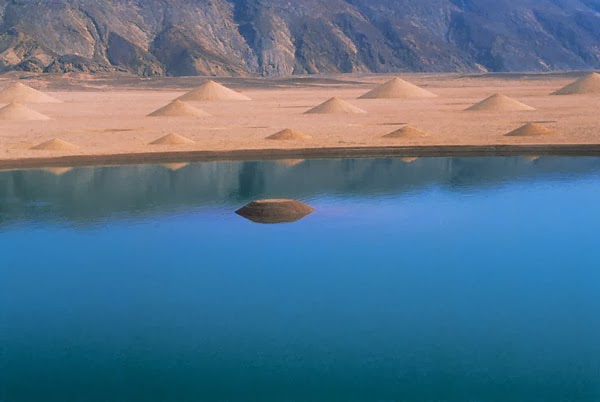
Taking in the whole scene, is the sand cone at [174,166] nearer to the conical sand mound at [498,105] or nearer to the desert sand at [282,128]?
the desert sand at [282,128]

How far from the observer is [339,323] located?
31.1ft

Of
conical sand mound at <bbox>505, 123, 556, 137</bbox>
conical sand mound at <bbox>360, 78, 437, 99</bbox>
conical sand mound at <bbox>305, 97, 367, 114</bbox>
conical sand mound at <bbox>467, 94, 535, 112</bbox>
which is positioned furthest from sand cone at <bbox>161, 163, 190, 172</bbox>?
conical sand mound at <bbox>360, 78, 437, 99</bbox>

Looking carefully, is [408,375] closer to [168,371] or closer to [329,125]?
[168,371]

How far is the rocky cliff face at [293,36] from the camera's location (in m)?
107

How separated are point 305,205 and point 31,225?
503 centimetres

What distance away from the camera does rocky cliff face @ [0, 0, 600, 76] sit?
10706 centimetres

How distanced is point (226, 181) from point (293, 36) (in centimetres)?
11239

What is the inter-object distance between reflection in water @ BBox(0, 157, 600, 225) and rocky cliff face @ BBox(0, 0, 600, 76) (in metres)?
78.8

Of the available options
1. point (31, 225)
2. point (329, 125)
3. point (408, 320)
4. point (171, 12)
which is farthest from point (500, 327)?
point (171, 12)

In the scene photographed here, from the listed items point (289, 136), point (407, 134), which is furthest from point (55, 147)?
point (407, 134)

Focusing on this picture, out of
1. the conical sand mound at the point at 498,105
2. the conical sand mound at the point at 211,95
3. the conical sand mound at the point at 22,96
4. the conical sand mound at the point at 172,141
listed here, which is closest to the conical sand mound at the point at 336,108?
the conical sand mound at the point at 498,105

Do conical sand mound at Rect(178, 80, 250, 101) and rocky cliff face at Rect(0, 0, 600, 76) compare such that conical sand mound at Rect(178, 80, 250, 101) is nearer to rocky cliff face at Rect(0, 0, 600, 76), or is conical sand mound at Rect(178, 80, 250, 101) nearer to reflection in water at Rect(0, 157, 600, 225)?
reflection in water at Rect(0, 157, 600, 225)

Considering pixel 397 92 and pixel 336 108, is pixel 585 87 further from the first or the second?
pixel 336 108

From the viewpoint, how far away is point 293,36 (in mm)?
129250
